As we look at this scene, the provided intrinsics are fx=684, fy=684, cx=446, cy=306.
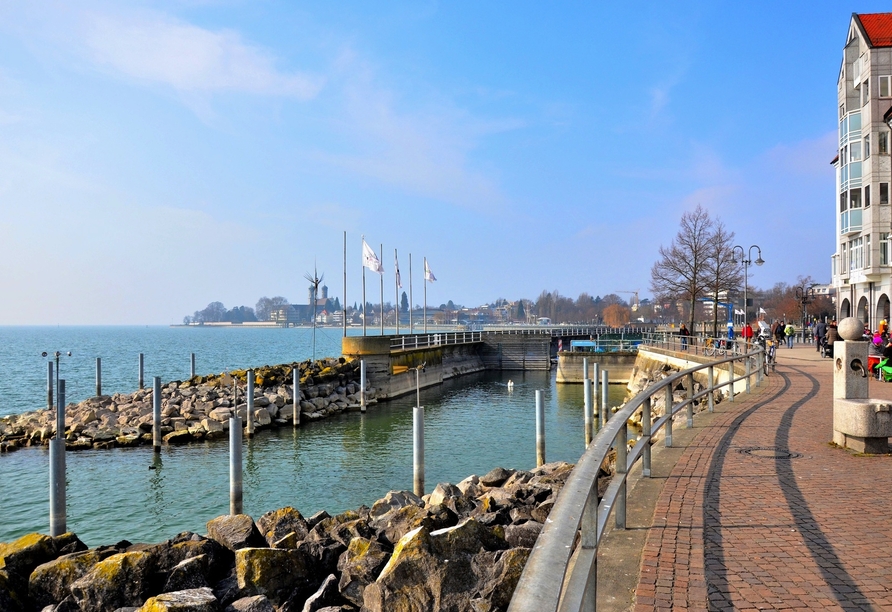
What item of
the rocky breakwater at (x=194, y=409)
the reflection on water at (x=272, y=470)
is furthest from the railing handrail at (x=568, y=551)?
the rocky breakwater at (x=194, y=409)

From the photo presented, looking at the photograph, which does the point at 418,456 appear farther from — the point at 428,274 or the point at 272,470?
the point at 428,274

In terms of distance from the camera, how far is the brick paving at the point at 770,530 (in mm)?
4320

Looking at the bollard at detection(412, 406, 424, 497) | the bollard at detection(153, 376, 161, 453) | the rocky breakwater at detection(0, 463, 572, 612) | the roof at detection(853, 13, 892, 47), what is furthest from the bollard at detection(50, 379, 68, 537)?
the roof at detection(853, 13, 892, 47)

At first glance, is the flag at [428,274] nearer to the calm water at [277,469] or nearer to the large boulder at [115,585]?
the calm water at [277,469]

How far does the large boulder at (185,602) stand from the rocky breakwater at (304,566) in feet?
0.03

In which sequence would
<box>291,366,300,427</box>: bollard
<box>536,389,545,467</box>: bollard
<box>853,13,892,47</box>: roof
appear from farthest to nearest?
<box>853,13,892,47</box>: roof, <box>291,366,300,427</box>: bollard, <box>536,389,545,467</box>: bollard

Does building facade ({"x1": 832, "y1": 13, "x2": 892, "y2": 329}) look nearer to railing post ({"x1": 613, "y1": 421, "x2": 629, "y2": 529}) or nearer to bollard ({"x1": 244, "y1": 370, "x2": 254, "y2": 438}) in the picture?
bollard ({"x1": 244, "y1": 370, "x2": 254, "y2": 438})

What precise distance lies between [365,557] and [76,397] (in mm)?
41535

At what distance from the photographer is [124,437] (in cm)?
2344

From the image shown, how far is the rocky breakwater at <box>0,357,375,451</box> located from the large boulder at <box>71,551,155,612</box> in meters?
16.9

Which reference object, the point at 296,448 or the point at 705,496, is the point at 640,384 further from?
the point at 705,496

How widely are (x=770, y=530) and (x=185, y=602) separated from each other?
17.8 feet

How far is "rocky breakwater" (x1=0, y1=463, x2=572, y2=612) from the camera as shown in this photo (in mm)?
6445

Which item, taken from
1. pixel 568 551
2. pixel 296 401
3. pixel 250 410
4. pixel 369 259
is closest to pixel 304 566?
pixel 568 551
